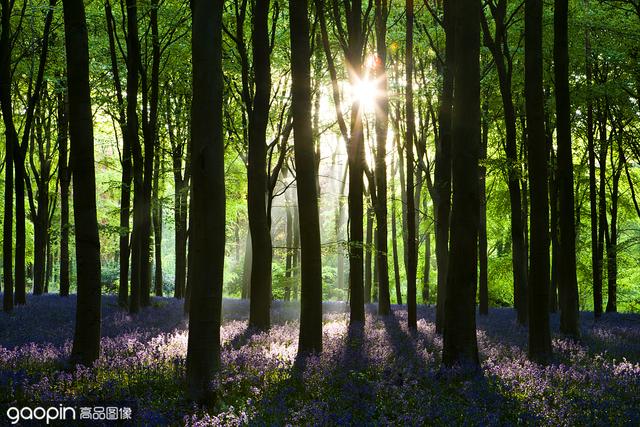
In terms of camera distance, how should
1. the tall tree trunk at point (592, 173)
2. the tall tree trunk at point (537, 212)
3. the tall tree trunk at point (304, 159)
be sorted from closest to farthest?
the tall tree trunk at point (537, 212) → the tall tree trunk at point (304, 159) → the tall tree trunk at point (592, 173)

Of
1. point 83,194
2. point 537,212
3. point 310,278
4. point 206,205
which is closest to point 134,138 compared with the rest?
point 83,194

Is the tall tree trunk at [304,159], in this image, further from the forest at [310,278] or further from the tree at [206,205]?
the tree at [206,205]

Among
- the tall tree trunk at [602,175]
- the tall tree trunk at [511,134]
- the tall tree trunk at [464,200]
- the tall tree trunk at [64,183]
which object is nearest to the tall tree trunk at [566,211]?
the tall tree trunk at [511,134]

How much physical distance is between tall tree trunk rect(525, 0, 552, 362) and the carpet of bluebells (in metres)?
0.50

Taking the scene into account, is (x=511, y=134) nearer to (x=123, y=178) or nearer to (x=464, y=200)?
(x=464, y=200)

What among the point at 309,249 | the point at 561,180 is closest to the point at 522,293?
the point at 561,180

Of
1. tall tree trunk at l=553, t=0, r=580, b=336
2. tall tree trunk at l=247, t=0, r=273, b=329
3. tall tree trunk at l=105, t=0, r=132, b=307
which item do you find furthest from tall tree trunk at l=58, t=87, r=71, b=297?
tall tree trunk at l=553, t=0, r=580, b=336

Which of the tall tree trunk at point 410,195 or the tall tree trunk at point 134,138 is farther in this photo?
the tall tree trunk at point 134,138

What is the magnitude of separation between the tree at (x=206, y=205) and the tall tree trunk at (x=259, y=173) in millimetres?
5977

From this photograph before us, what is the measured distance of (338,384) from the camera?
7.09 m

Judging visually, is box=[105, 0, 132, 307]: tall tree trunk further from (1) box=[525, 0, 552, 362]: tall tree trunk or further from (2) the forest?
(1) box=[525, 0, 552, 362]: tall tree trunk

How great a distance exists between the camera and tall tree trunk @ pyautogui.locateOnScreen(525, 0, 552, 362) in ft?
32.0

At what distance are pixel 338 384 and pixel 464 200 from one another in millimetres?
3375

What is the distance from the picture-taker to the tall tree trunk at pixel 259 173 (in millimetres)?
12585
